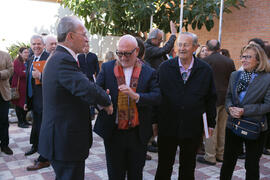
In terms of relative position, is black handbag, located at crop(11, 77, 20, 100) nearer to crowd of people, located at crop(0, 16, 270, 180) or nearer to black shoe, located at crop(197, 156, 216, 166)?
crowd of people, located at crop(0, 16, 270, 180)

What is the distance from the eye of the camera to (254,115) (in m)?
3.01

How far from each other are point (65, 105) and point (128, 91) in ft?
1.83

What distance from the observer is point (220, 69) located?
4.56m

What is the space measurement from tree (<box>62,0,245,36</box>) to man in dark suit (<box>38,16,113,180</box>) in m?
5.63

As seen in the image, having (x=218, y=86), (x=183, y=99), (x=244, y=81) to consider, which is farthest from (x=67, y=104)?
(x=218, y=86)

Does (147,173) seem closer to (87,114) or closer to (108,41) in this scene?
(87,114)

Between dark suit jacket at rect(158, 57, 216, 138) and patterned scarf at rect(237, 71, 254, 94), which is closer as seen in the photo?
dark suit jacket at rect(158, 57, 216, 138)

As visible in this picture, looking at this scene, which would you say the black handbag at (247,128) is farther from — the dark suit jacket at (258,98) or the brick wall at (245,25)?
the brick wall at (245,25)

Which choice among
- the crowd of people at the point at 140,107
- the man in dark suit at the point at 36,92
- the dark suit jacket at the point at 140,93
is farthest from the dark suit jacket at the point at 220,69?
the man in dark suit at the point at 36,92

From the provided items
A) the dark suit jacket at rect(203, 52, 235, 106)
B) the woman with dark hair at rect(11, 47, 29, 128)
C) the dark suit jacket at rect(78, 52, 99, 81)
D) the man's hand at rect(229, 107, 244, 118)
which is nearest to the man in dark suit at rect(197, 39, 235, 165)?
the dark suit jacket at rect(203, 52, 235, 106)

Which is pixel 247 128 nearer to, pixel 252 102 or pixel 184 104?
pixel 252 102

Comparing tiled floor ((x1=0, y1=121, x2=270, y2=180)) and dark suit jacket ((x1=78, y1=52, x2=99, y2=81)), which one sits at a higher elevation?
dark suit jacket ((x1=78, y1=52, x2=99, y2=81))

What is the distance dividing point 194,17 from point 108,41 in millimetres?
4034

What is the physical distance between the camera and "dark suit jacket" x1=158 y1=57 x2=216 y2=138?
2.93m
